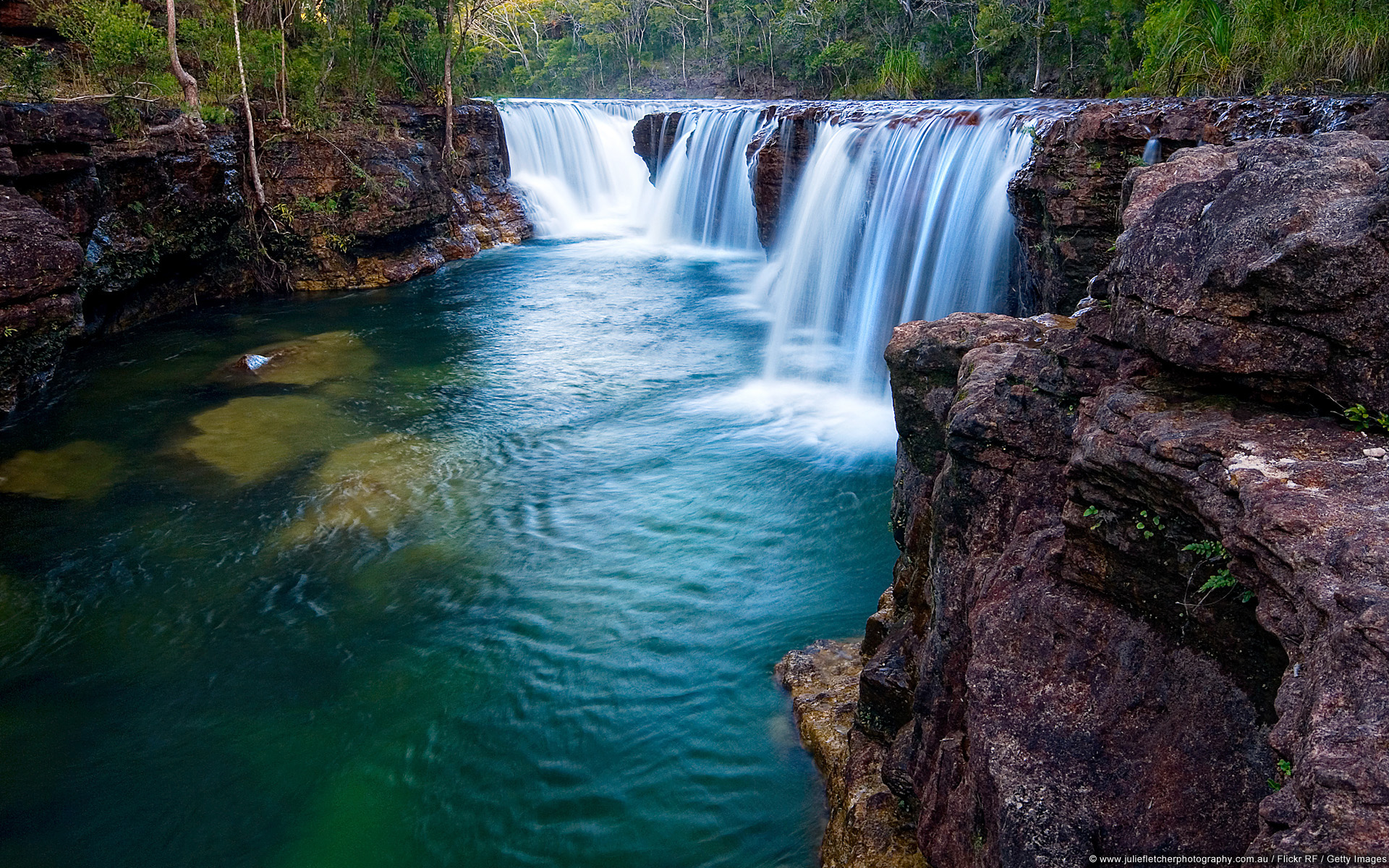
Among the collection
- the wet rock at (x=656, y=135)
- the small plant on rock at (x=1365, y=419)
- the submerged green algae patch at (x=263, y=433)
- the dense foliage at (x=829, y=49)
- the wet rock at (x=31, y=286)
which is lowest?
the submerged green algae patch at (x=263, y=433)

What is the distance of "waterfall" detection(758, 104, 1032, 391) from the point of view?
11320 mm

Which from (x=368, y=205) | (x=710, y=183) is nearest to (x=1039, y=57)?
(x=710, y=183)

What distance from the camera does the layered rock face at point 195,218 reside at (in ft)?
32.6

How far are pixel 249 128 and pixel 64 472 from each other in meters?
8.60

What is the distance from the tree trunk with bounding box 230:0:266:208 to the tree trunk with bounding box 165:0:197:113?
0.79 m

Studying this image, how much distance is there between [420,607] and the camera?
7.39 m

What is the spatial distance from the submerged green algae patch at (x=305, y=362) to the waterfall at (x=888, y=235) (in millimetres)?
6441

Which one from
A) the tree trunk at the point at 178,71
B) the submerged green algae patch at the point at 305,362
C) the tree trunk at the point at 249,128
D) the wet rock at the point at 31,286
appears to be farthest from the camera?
the tree trunk at the point at 249,128

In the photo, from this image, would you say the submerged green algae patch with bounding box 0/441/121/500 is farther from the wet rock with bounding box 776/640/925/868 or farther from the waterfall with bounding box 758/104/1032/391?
the waterfall with bounding box 758/104/1032/391

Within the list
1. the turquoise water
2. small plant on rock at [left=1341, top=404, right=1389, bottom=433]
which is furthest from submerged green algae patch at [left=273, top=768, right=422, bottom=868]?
small plant on rock at [left=1341, top=404, right=1389, bottom=433]

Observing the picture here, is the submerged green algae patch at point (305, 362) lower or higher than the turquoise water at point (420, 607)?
higher

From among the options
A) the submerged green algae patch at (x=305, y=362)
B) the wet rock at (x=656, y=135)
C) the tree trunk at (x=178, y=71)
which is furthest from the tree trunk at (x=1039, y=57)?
the tree trunk at (x=178, y=71)

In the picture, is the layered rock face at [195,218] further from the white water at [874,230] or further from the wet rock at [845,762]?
the wet rock at [845,762]

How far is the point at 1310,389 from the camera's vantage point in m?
3.10
